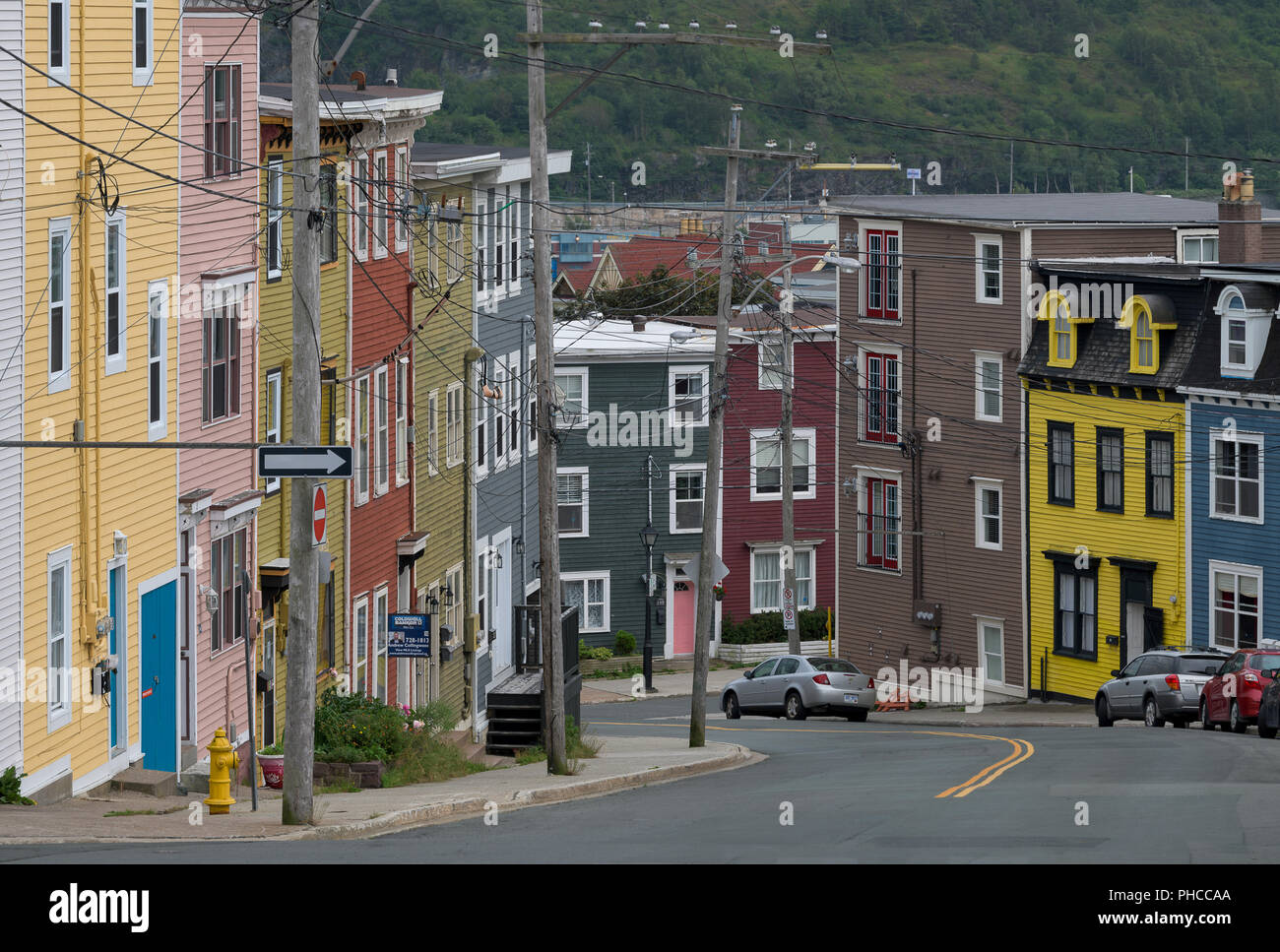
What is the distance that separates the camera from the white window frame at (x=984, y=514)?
50094mm

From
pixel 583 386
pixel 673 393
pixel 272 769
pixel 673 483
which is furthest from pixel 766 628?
pixel 272 769

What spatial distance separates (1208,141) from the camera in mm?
142750

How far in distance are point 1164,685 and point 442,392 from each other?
15.2m

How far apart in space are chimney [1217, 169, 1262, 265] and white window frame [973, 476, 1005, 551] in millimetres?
8108

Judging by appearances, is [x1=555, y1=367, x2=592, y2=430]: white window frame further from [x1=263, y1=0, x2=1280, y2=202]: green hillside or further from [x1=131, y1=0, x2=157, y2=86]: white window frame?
[x1=263, y1=0, x2=1280, y2=202]: green hillside

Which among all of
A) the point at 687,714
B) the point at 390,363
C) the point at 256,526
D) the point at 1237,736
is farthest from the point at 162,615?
the point at 687,714

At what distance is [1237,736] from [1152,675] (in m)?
6.19

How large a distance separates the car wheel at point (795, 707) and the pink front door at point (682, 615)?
15067mm

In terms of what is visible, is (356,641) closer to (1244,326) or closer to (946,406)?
(1244,326)

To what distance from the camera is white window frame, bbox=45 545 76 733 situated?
2109 centimetres

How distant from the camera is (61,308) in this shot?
844 inches

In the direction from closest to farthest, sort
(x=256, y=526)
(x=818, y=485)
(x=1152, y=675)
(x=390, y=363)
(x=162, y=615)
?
(x=162, y=615) → (x=256, y=526) → (x=390, y=363) → (x=1152, y=675) → (x=818, y=485)

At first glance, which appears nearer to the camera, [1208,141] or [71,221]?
[71,221]
